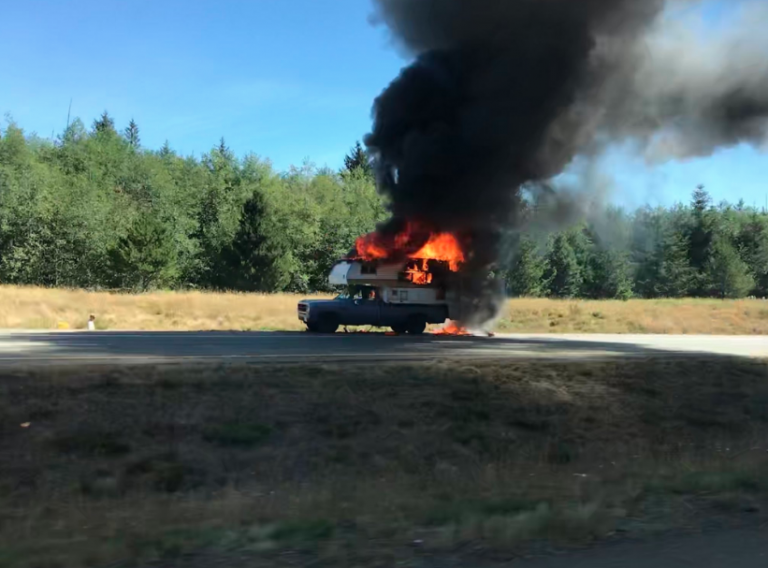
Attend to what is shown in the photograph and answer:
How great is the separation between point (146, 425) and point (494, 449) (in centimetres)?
499

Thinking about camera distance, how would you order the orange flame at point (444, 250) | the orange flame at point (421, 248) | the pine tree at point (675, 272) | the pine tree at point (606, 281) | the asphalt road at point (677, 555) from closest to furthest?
the asphalt road at point (677, 555) < the orange flame at point (421, 248) < the orange flame at point (444, 250) < the pine tree at point (675, 272) < the pine tree at point (606, 281)

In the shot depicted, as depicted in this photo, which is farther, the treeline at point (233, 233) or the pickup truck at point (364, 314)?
the treeline at point (233, 233)

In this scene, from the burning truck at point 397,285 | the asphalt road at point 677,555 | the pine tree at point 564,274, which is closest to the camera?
the asphalt road at point 677,555

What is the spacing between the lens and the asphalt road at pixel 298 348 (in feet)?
43.9

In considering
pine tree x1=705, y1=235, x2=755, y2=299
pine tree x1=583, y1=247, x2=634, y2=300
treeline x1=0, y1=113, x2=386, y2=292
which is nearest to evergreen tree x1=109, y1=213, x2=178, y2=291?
treeline x1=0, y1=113, x2=386, y2=292

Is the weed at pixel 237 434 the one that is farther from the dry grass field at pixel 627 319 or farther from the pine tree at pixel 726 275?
the pine tree at pixel 726 275

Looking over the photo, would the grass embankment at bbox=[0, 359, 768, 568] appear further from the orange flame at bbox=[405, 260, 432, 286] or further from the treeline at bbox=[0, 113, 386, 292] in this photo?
the treeline at bbox=[0, 113, 386, 292]

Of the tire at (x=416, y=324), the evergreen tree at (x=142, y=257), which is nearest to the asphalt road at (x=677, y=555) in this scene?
the tire at (x=416, y=324)

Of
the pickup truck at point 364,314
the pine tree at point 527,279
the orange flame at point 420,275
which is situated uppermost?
the pine tree at point 527,279

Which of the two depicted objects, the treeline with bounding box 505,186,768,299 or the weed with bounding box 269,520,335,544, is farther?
the treeline with bounding box 505,186,768,299

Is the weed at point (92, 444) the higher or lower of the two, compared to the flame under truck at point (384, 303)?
lower

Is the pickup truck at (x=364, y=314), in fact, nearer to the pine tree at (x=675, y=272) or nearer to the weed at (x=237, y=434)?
the weed at (x=237, y=434)

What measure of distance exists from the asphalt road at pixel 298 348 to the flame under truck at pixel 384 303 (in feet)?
2.58

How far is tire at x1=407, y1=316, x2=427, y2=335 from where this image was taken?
21.6m
